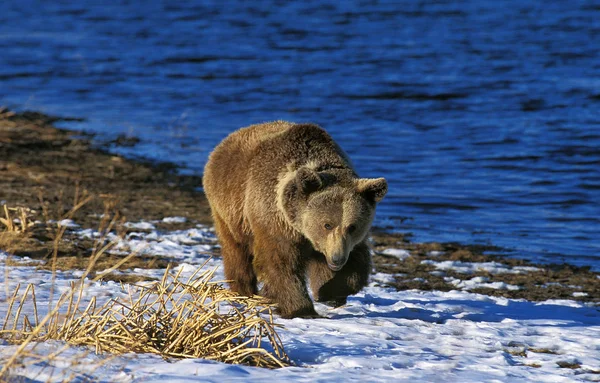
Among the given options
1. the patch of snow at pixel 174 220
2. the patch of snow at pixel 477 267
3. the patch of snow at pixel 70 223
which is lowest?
Answer: the patch of snow at pixel 477 267

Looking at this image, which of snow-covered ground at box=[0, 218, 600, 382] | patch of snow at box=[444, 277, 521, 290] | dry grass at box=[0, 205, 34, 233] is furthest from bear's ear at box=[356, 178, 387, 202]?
dry grass at box=[0, 205, 34, 233]

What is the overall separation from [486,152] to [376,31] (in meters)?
13.0

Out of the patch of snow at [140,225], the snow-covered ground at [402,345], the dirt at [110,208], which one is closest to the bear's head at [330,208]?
the snow-covered ground at [402,345]

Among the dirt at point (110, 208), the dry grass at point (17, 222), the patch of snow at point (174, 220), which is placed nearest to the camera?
the dry grass at point (17, 222)

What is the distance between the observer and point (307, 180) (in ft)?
22.3

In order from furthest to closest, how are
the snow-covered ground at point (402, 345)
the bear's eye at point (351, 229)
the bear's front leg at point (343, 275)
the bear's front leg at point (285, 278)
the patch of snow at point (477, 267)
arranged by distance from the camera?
the patch of snow at point (477, 267)
the bear's front leg at point (343, 275)
the bear's front leg at point (285, 278)
the bear's eye at point (351, 229)
the snow-covered ground at point (402, 345)

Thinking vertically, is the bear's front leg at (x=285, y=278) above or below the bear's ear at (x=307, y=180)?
below

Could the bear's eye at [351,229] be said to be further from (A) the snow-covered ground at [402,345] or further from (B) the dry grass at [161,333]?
(B) the dry grass at [161,333]

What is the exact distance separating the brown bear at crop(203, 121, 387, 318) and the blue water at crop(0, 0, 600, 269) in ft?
11.8

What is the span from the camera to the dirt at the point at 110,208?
8.88 m

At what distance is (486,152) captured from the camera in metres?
16.0

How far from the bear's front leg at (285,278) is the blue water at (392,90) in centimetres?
396

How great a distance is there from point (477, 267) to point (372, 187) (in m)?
3.18

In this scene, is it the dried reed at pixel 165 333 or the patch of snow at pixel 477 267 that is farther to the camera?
the patch of snow at pixel 477 267
